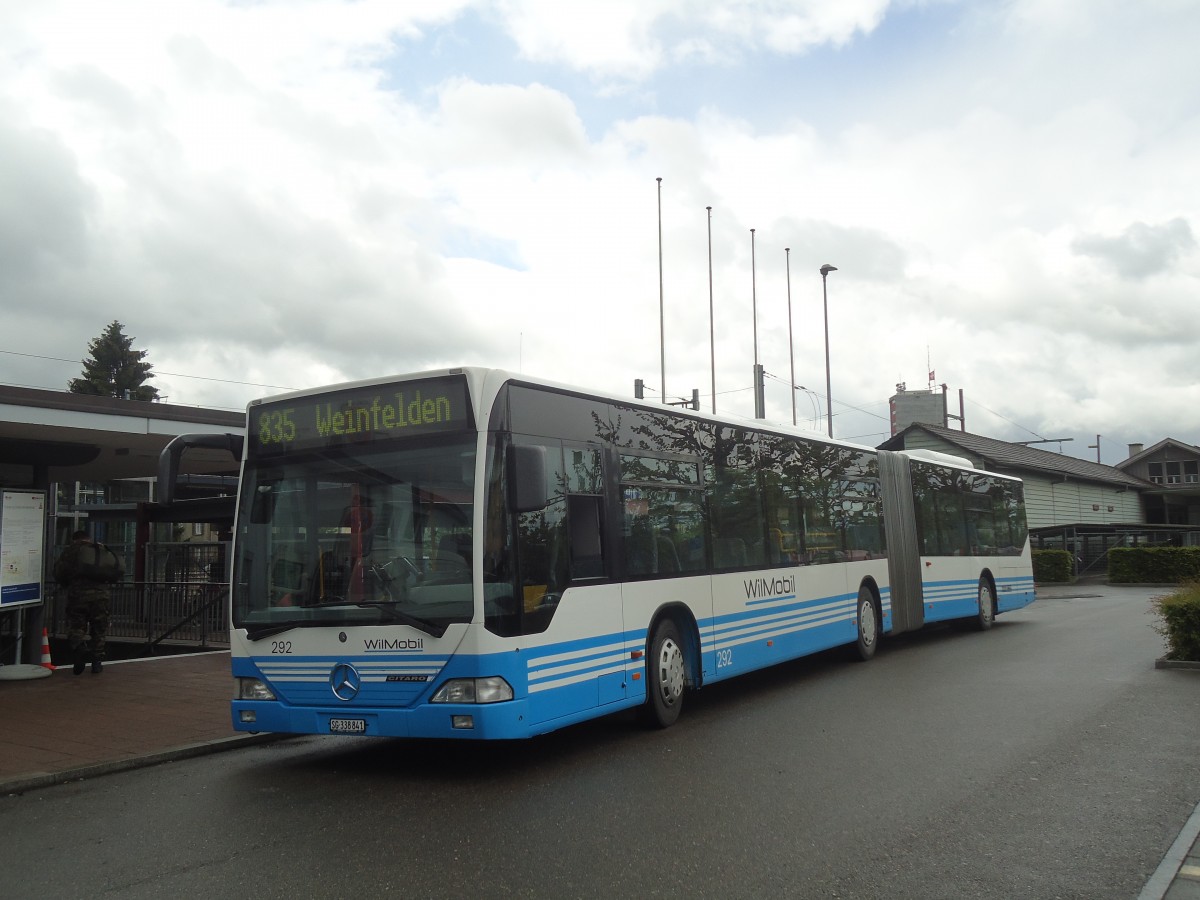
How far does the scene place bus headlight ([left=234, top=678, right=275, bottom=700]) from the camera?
7965 millimetres

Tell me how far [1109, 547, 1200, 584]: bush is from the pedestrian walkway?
3458 cm

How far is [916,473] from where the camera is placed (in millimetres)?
17297

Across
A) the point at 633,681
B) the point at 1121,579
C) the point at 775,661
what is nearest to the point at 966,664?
the point at 775,661

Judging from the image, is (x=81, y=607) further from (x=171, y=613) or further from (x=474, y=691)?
(x=474, y=691)

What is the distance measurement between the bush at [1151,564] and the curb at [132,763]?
36327 millimetres

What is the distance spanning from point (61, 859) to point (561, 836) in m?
2.78

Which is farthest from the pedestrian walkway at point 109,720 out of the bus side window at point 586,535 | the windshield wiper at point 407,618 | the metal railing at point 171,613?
the bus side window at point 586,535

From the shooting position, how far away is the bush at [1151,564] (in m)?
37.4

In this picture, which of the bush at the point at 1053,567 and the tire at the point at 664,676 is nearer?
the tire at the point at 664,676

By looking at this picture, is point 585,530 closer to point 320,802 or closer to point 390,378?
point 390,378

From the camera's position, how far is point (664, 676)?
9.42m

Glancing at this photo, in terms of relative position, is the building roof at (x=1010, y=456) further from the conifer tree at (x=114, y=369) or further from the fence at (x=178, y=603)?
the conifer tree at (x=114, y=369)

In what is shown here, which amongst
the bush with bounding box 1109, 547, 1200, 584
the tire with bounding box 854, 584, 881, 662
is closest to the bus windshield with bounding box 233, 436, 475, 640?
the tire with bounding box 854, 584, 881, 662

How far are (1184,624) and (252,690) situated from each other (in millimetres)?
10855
